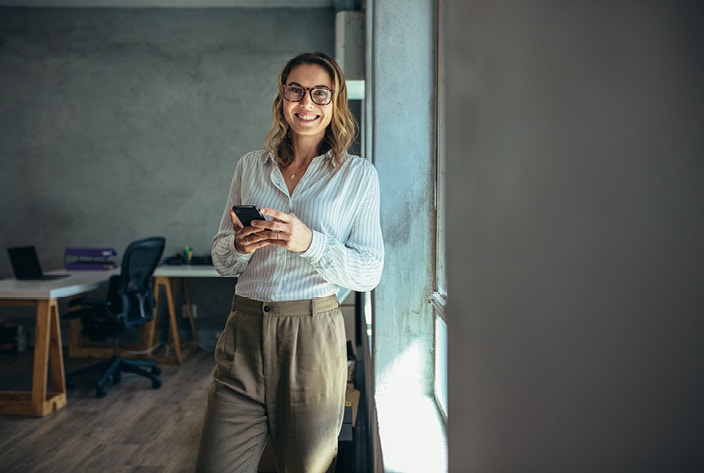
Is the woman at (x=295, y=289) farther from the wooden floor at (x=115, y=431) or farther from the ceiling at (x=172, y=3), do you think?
the ceiling at (x=172, y=3)

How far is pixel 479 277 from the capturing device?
1.71ft

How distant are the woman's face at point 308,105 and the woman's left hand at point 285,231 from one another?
0.31 metres

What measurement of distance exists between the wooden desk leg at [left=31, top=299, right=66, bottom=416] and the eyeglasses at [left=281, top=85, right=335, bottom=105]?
289cm

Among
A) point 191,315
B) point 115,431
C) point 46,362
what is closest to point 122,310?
point 46,362

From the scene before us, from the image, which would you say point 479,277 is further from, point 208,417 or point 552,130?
point 208,417

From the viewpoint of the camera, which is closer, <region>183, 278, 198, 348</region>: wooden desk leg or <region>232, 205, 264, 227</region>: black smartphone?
<region>232, 205, 264, 227</region>: black smartphone

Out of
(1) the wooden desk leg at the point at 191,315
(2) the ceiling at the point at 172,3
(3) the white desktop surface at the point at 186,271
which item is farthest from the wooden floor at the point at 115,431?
(2) the ceiling at the point at 172,3

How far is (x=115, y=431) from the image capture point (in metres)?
3.35

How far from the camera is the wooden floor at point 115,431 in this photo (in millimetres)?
2883

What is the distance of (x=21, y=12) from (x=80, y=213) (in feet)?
6.78

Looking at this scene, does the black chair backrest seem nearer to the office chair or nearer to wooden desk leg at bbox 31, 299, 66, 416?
the office chair

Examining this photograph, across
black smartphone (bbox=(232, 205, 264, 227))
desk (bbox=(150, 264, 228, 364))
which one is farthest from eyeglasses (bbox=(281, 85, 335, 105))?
desk (bbox=(150, 264, 228, 364))

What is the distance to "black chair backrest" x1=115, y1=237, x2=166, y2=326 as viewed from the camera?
4156 mm

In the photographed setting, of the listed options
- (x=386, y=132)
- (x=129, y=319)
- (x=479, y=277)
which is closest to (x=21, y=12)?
(x=129, y=319)
